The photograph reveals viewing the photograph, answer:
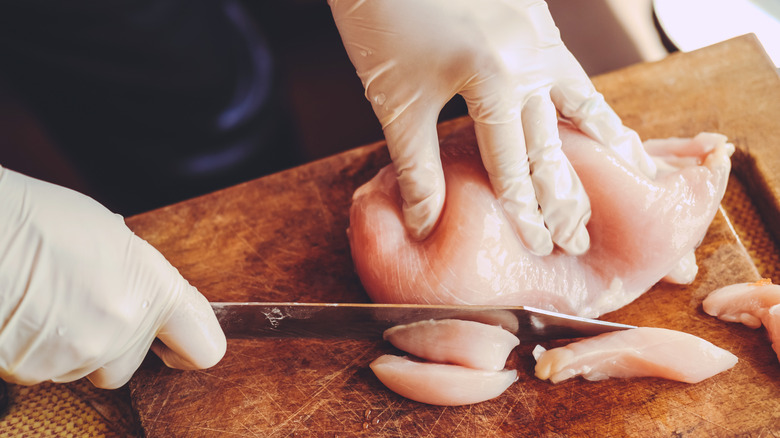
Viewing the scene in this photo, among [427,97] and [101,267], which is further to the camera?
[427,97]

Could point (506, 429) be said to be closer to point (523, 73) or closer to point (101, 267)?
point (523, 73)

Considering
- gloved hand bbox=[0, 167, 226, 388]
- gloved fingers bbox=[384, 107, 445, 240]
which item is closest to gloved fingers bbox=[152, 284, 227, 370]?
gloved hand bbox=[0, 167, 226, 388]

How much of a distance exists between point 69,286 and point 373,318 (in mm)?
949

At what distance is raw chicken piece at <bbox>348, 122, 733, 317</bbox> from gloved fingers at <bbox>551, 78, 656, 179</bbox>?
50mm

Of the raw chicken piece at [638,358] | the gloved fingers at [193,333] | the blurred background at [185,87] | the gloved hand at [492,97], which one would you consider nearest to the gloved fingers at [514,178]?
the gloved hand at [492,97]

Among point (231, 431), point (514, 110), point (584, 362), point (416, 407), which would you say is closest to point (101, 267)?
point (231, 431)

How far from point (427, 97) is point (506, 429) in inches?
43.7

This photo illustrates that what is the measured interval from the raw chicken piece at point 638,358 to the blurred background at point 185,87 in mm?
2316

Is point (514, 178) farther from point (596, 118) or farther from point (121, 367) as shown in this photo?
point (121, 367)

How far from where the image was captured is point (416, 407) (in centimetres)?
197

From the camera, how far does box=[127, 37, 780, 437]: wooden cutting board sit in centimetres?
190

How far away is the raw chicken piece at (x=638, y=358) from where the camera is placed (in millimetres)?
1869

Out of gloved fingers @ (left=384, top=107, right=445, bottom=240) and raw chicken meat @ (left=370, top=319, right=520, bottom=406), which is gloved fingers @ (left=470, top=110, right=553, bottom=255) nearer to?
gloved fingers @ (left=384, top=107, right=445, bottom=240)

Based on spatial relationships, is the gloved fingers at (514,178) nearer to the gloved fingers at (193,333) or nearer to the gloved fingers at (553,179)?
the gloved fingers at (553,179)
